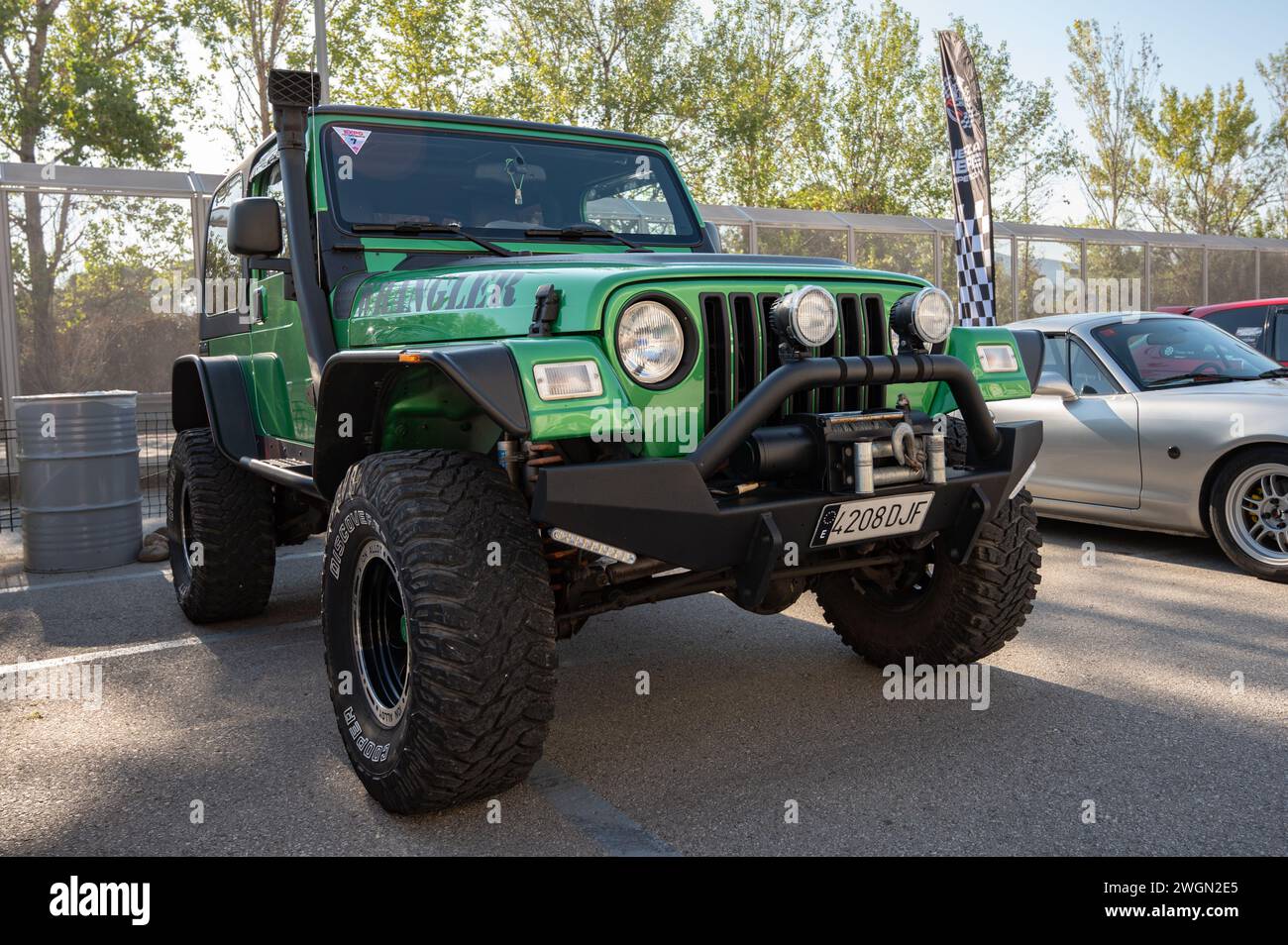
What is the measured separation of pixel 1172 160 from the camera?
108 ft

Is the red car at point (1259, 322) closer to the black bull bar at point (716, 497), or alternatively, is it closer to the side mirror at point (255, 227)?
→ the black bull bar at point (716, 497)

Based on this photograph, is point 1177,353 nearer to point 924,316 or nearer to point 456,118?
point 924,316

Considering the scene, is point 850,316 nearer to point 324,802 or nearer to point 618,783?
point 618,783

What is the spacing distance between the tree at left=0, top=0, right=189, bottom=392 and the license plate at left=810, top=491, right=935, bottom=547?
1928 centimetres

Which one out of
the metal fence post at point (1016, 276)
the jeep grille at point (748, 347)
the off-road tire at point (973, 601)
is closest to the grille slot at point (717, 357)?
the jeep grille at point (748, 347)

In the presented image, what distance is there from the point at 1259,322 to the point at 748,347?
6999 mm

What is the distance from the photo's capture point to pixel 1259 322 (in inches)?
326

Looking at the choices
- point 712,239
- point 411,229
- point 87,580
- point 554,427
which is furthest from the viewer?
point 87,580

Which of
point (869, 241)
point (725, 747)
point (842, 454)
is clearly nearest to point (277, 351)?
point (725, 747)

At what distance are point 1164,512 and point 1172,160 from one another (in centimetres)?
3173

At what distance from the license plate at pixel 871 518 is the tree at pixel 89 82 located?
63.2ft

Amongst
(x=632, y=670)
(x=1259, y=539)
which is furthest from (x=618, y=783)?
(x=1259, y=539)

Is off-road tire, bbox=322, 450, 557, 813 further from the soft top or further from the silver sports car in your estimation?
the silver sports car

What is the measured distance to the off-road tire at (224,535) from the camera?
4.95 metres
